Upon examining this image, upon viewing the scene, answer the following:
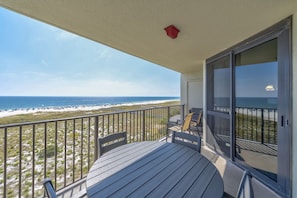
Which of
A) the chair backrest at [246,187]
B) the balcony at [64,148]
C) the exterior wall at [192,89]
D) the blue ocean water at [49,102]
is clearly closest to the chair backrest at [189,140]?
the chair backrest at [246,187]

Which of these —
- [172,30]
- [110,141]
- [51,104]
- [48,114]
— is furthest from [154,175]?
[51,104]

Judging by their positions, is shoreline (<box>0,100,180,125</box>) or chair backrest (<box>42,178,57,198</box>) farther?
shoreline (<box>0,100,180,125</box>)

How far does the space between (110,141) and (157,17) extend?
1553mm

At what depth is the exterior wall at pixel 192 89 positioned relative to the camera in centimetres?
540

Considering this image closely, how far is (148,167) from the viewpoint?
1127mm

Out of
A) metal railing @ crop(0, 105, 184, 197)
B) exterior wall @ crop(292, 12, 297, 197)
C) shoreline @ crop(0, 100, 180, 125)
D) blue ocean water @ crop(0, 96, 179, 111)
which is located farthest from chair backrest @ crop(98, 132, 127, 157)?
blue ocean water @ crop(0, 96, 179, 111)

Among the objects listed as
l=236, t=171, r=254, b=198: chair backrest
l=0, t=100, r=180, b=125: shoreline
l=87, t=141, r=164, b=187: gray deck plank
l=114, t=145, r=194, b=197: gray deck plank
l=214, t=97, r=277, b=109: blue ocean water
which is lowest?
l=0, t=100, r=180, b=125: shoreline

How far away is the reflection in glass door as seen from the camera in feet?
5.98

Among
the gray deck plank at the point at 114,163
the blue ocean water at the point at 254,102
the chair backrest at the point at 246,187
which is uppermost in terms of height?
the blue ocean water at the point at 254,102

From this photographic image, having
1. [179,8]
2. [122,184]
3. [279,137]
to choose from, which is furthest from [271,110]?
[122,184]

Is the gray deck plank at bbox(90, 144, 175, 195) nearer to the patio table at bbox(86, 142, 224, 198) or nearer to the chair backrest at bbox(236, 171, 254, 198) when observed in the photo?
the patio table at bbox(86, 142, 224, 198)

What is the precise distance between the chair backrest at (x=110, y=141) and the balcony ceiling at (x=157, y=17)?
4.60 ft

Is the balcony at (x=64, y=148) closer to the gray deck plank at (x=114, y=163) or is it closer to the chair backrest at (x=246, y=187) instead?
the gray deck plank at (x=114, y=163)

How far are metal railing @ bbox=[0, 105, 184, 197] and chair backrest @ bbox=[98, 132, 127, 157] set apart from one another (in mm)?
514
